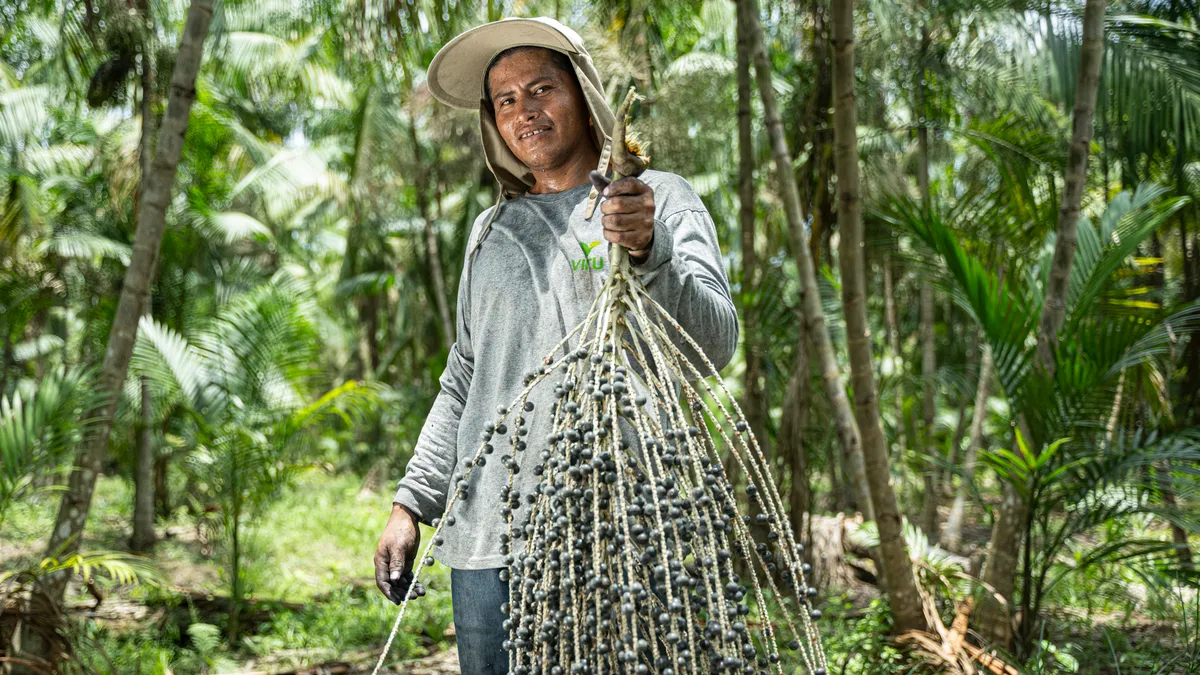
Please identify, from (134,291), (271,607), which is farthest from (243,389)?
(134,291)

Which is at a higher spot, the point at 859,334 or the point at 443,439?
the point at 859,334

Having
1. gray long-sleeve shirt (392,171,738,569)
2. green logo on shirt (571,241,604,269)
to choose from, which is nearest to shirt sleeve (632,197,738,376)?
gray long-sleeve shirt (392,171,738,569)

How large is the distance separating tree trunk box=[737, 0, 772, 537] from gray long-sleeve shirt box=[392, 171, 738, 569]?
277cm

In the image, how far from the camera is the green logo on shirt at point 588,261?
1.58 m

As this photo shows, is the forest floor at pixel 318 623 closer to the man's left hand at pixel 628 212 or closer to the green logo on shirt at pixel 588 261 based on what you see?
the green logo on shirt at pixel 588 261

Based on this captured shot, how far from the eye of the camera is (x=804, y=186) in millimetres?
5090

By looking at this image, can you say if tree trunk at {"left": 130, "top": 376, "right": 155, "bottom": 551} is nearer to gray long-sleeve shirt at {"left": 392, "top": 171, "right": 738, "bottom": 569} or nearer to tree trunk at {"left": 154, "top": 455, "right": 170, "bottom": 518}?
tree trunk at {"left": 154, "top": 455, "right": 170, "bottom": 518}

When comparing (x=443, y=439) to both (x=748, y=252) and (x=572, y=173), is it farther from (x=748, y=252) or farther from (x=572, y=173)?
(x=748, y=252)

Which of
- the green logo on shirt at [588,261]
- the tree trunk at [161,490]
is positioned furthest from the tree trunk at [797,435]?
the tree trunk at [161,490]

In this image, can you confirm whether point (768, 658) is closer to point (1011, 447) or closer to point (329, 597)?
point (1011, 447)

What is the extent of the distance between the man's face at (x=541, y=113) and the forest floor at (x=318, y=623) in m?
2.14

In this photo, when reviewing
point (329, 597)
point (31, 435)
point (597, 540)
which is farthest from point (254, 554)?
point (597, 540)

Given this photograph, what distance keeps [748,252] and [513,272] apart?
335cm

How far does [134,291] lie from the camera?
3.57 meters
